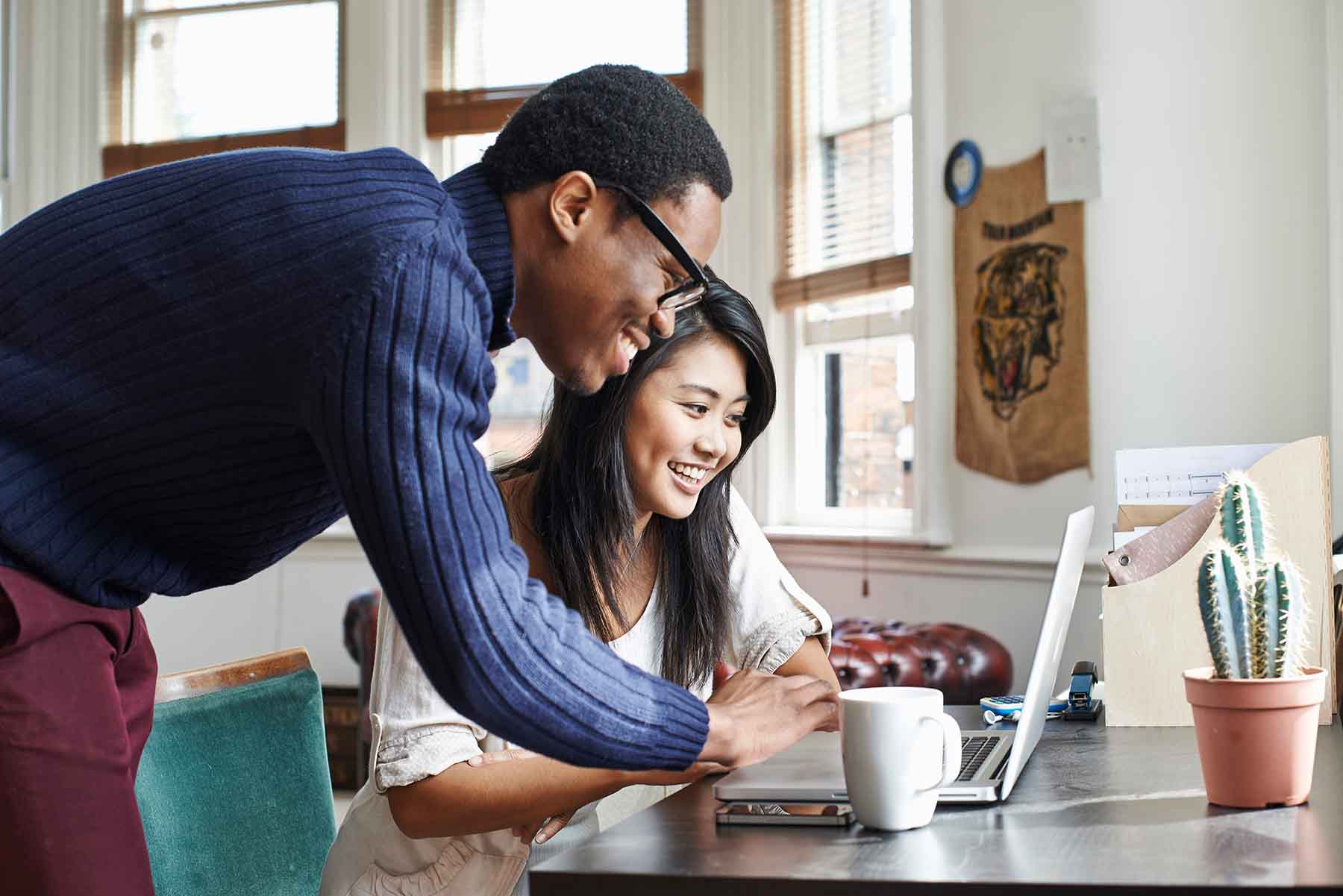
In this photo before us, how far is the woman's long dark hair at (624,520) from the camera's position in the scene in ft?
5.37

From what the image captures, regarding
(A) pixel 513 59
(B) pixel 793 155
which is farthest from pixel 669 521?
(A) pixel 513 59

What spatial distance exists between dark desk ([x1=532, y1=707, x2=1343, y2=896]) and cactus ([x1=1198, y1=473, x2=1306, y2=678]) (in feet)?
0.36

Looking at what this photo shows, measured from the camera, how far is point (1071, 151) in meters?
3.60

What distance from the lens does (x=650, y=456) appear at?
1710 mm

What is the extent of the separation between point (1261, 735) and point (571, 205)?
67 cm

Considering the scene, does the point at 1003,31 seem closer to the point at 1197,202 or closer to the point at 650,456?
the point at 1197,202

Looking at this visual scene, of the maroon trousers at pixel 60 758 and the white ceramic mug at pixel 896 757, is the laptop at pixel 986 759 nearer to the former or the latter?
the white ceramic mug at pixel 896 757

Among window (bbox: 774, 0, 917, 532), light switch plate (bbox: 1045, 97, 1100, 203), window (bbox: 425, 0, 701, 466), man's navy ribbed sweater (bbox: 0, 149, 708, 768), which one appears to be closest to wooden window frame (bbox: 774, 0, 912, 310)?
window (bbox: 774, 0, 917, 532)

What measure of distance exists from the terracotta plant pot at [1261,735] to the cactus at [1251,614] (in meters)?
0.01

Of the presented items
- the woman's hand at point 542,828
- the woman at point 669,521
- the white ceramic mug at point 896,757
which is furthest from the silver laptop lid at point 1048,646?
the woman's hand at point 542,828

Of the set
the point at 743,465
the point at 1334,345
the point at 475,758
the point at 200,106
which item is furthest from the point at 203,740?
the point at 200,106

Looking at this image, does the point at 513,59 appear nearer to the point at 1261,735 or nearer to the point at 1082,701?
the point at 1082,701

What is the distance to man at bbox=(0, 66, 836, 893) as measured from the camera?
948 mm

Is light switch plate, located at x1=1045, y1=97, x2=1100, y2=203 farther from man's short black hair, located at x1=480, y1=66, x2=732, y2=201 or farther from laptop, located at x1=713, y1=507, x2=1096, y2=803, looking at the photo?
man's short black hair, located at x1=480, y1=66, x2=732, y2=201
